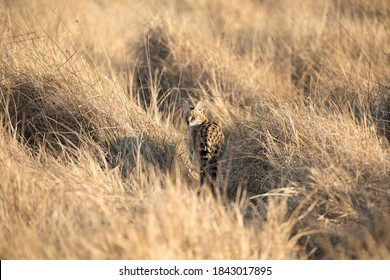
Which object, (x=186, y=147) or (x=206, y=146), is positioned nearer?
(x=206, y=146)

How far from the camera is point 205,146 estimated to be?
194 inches

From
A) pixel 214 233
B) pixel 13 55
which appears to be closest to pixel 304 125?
pixel 214 233

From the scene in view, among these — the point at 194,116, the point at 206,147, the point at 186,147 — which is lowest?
the point at 186,147

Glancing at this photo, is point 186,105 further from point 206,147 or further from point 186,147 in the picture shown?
point 206,147

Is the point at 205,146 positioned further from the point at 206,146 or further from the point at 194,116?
the point at 194,116

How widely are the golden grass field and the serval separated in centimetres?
14

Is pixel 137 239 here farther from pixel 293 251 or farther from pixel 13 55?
pixel 13 55

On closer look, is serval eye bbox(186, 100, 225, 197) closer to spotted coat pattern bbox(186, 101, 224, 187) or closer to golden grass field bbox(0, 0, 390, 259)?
spotted coat pattern bbox(186, 101, 224, 187)

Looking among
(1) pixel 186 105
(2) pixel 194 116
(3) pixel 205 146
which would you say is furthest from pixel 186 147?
(3) pixel 205 146

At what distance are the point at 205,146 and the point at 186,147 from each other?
1.96 feet

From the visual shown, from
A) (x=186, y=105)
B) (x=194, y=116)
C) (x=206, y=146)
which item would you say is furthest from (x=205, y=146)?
(x=186, y=105)

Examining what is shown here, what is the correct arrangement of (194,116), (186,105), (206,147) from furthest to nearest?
(186,105) < (194,116) < (206,147)

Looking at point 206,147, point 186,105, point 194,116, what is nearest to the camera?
point 206,147

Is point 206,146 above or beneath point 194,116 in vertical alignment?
beneath
